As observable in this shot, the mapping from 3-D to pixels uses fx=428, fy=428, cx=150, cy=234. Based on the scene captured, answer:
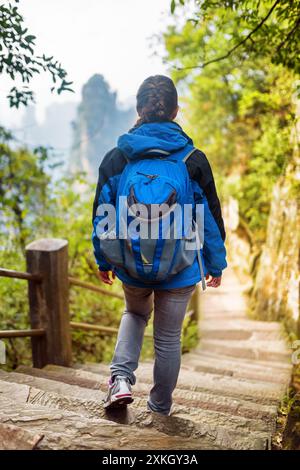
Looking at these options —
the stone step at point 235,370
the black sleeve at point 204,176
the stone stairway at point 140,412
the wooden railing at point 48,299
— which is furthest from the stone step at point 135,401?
the black sleeve at point 204,176

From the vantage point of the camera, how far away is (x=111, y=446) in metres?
1.45

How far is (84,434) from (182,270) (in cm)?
78

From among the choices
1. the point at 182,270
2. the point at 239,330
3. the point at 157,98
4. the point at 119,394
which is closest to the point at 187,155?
the point at 157,98

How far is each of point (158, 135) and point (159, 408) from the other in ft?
4.27

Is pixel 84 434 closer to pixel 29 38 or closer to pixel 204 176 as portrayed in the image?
pixel 204 176

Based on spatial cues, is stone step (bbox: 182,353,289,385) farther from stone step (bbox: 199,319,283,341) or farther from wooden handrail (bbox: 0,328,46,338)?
stone step (bbox: 199,319,283,341)

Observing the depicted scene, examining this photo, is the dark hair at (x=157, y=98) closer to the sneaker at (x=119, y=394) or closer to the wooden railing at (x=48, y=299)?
the sneaker at (x=119, y=394)

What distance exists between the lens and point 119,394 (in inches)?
77.0

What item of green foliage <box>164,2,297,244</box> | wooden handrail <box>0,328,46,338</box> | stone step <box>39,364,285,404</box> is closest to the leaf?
wooden handrail <box>0,328,46,338</box>

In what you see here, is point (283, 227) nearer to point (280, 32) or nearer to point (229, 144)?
point (280, 32)

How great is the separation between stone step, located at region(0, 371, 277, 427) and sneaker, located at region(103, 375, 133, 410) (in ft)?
0.17

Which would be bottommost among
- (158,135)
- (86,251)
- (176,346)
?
(176,346)

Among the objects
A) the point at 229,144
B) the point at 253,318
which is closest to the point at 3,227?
the point at 253,318
